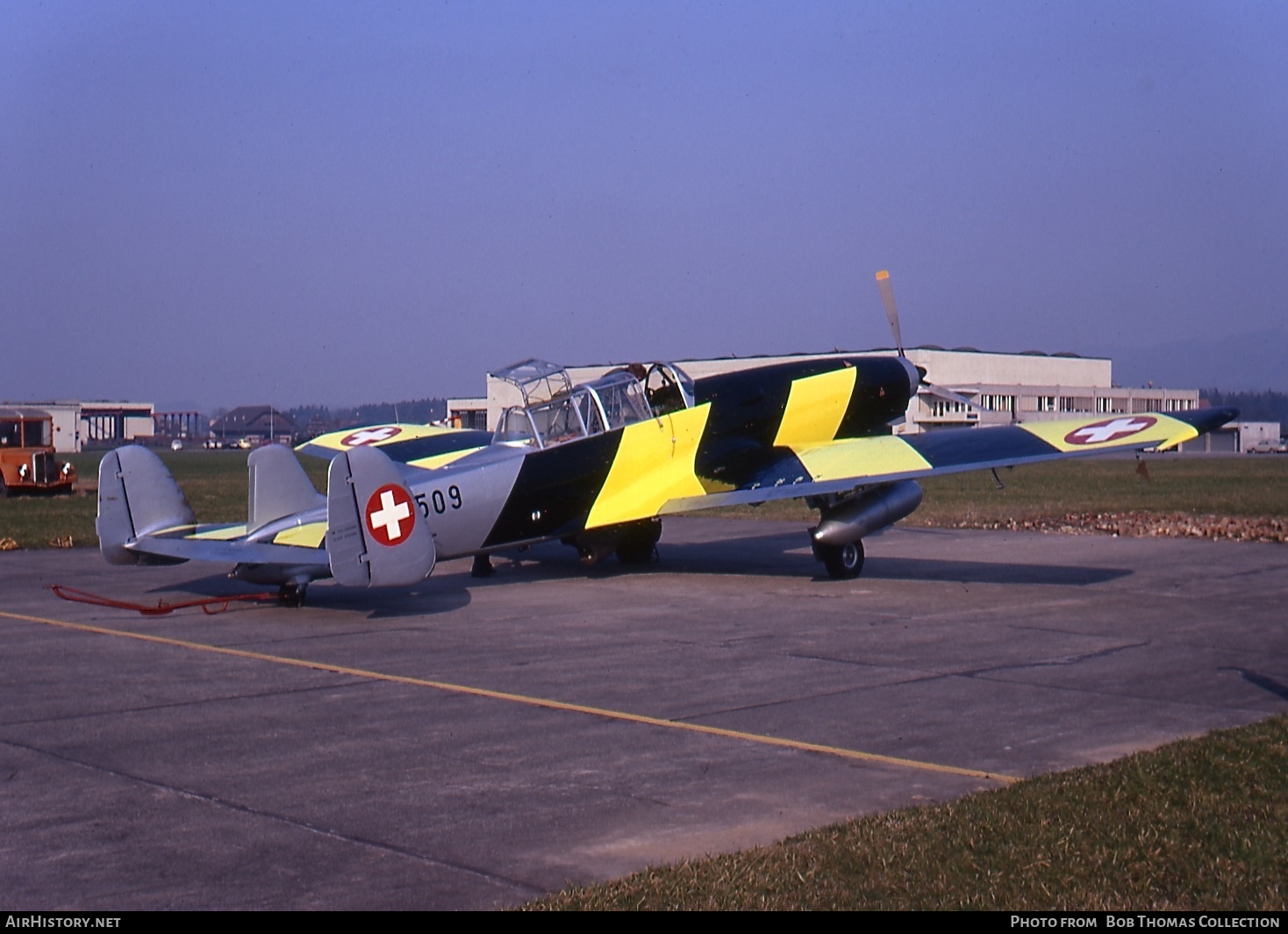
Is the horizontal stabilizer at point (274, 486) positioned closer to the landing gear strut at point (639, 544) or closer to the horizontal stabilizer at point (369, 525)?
the horizontal stabilizer at point (369, 525)

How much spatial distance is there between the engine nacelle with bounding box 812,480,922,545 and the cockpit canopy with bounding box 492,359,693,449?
243 cm

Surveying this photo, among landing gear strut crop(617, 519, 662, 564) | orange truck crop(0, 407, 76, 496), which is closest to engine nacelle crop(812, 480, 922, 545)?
landing gear strut crop(617, 519, 662, 564)

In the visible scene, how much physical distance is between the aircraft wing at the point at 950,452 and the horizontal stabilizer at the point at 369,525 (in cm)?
417

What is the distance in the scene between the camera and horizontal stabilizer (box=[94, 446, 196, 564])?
43.8ft

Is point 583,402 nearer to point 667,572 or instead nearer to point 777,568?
point 667,572

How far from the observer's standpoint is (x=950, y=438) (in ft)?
52.7

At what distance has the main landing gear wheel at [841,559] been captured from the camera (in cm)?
1576

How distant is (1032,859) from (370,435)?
17.2 meters

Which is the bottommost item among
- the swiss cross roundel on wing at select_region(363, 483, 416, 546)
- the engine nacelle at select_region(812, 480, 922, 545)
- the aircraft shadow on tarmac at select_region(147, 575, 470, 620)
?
the aircraft shadow on tarmac at select_region(147, 575, 470, 620)

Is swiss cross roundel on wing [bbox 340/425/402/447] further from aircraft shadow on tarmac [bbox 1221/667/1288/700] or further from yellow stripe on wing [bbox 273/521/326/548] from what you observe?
aircraft shadow on tarmac [bbox 1221/667/1288/700]

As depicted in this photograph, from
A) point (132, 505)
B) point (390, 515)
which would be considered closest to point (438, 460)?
point (132, 505)

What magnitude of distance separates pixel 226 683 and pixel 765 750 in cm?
445

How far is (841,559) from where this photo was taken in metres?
15.9
